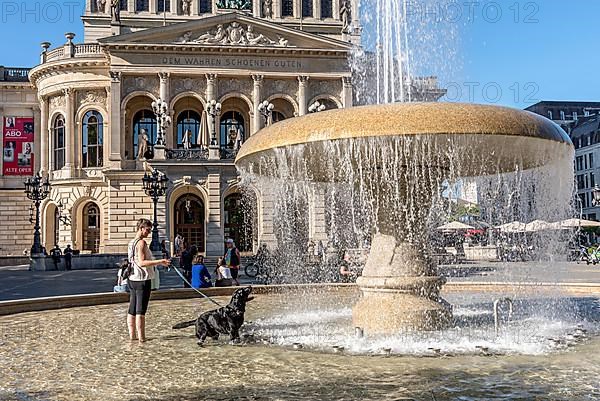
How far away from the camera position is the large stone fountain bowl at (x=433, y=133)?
646cm

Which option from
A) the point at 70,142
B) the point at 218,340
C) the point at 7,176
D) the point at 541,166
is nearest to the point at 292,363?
the point at 218,340

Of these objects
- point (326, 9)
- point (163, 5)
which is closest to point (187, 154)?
point (163, 5)

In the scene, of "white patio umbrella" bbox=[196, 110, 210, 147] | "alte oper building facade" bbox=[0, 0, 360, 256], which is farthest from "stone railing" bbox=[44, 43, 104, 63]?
"white patio umbrella" bbox=[196, 110, 210, 147]

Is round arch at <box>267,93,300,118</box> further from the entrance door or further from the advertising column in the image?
the advertising column

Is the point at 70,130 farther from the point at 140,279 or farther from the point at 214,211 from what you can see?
the point at 140,279

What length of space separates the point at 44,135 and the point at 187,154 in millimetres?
13723

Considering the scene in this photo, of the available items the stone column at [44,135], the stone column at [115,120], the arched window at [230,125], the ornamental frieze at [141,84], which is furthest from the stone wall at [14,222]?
the arched window at [230,125]

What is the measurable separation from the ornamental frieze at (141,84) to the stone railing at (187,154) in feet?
21.2

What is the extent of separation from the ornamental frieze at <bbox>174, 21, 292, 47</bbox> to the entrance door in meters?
10.2

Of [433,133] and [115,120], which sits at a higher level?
[115,120]

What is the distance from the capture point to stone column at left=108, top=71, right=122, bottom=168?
41.7 m

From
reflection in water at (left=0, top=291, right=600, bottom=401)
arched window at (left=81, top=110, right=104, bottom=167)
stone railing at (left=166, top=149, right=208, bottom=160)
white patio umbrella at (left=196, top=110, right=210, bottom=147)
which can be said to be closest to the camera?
reflection in water at (left=0, top=291, right=600, bottom=401)

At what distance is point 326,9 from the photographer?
49.9 metres

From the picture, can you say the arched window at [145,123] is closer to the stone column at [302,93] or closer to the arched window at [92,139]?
the arched window at [92,139]
